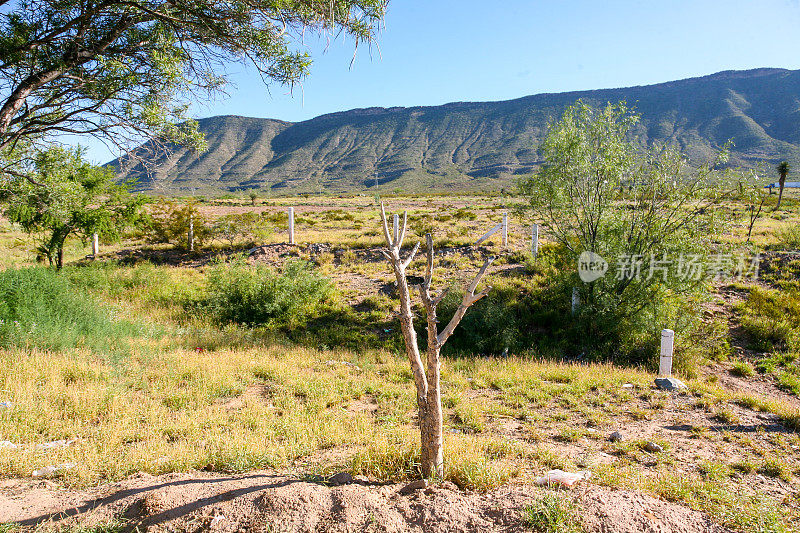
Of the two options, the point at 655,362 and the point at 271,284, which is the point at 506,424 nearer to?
the point at 655,362

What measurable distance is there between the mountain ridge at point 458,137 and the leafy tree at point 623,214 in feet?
283

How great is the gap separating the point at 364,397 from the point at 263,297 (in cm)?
634

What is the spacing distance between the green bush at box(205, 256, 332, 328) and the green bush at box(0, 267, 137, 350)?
2.63 metres

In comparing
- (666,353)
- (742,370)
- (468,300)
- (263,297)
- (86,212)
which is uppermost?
(86,212)

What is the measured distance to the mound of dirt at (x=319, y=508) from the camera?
10.0 ft

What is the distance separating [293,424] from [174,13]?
5899 mm

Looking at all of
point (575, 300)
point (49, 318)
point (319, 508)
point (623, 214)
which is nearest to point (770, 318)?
point (623, 214)

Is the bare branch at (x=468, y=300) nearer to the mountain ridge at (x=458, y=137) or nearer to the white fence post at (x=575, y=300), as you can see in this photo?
the white fence post at (x=575, y=300)

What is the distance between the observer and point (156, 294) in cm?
1365

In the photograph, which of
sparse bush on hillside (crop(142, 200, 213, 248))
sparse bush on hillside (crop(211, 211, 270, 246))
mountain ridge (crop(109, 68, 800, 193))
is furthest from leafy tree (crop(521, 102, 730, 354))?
mountain ridge (crop(109, 68, 800, 193))

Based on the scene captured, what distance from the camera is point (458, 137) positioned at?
516ft

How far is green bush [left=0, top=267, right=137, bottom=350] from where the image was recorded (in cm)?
760

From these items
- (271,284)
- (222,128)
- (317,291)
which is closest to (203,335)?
(271,284)
